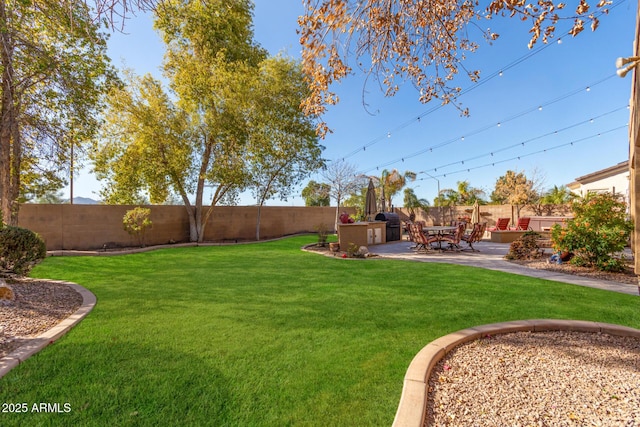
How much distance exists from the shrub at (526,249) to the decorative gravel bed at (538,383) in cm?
575

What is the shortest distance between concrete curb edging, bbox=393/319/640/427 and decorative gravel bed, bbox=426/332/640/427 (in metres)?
0.07

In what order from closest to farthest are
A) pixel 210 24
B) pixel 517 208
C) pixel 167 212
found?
1. pixel 210 24
2. pixel 167 212
3. pixel 517 208

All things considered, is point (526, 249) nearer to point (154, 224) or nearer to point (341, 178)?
point (154, 224)

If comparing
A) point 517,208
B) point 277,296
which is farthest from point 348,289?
point 517,208

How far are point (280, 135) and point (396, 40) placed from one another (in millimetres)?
10034

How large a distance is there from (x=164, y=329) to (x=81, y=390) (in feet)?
3.64

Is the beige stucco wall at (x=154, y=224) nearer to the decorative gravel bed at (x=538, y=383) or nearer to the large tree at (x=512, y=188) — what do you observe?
the decorative gravel bed at (x=538, y=383)

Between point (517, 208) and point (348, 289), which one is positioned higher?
point (517, 208)

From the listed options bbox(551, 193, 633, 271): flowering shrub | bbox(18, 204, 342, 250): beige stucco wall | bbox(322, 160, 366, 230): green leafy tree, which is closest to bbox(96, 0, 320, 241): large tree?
bbox(18, 204, 342, 250): beige stucco wall

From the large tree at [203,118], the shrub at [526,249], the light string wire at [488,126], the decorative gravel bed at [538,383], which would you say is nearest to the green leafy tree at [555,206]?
the light string wire at [488,126]

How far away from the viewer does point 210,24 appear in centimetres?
1141

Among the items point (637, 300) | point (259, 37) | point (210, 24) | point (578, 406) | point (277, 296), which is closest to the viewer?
point (578, 406)

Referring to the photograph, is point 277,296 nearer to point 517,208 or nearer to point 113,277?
point 113,277

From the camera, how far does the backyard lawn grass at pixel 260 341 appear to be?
1.89 m
